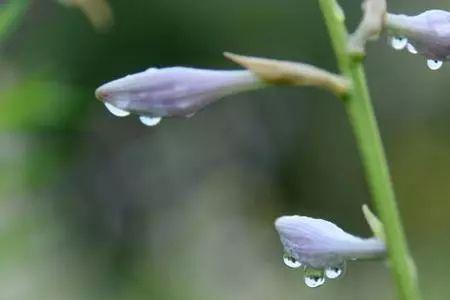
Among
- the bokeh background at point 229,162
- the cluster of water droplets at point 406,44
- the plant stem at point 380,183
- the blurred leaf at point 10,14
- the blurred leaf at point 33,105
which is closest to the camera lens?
the plant stem at point 380,183

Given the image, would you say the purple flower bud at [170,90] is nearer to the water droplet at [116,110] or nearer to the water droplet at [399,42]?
the water droplet at [116,110]

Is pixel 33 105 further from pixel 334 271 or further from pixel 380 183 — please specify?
pixel 380 183

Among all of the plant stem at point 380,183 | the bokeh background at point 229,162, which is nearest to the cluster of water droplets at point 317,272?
the plant stem at point 380,183

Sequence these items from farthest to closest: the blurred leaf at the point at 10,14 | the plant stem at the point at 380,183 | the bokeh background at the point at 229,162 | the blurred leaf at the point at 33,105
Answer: the bokeh background at the point at 229,162, the blurred leaf at the point at 33,105, the blurred leaf at the point at 10,14, the plant stem at the point at 380,183

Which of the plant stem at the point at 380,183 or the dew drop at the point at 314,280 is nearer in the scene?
the plant stem at the point at 380,183

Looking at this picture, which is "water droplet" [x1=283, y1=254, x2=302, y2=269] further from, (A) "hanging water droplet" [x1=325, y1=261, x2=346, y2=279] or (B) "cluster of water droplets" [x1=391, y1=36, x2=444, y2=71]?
(B) "cluster of water droplets" [x1=391, y1=36, x2=444, y2=71]

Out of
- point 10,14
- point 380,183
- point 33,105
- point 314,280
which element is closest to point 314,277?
point 314,280

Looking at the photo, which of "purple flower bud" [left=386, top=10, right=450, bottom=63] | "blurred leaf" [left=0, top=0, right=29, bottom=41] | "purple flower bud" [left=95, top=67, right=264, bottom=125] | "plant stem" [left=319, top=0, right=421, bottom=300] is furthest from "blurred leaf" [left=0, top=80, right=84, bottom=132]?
"plant stem" [left=319, top=0, right=421, bottom=300]
